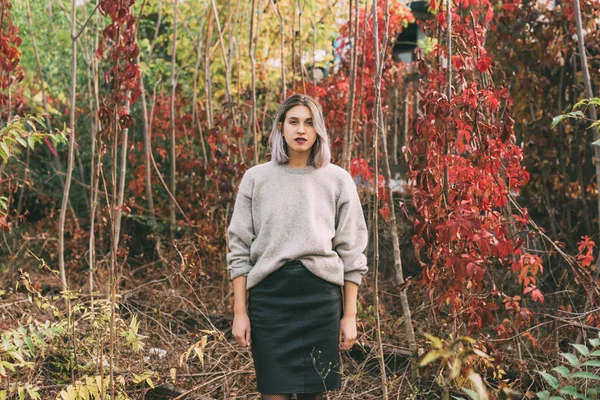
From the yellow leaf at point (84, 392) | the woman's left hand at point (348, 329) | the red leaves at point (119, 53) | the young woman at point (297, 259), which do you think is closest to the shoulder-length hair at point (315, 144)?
the young woman at point (297, 259)

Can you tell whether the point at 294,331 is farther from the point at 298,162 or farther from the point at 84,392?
the point at 84,392

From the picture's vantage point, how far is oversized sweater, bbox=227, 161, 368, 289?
2.62m

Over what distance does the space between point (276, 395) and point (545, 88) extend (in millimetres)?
3455

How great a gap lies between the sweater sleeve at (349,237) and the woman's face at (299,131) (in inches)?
8.2

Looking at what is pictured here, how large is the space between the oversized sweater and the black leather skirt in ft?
0.15

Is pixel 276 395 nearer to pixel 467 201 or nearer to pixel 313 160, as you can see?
pixel 313 160

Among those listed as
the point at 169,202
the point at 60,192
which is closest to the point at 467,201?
the point at 169,202

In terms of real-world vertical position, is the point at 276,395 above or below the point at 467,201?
below

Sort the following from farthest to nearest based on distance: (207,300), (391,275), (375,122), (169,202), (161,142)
→ (161,142)
(169,202)
(391,275)
(207,300)
(375,122)

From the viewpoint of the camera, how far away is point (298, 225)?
2.62 m

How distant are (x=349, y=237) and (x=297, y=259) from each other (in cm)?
22

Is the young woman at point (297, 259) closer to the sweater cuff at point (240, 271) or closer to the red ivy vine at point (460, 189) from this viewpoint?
the sweater cuff at point (240, 271)

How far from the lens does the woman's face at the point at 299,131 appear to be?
8.77ft

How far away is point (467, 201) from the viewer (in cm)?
322
